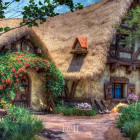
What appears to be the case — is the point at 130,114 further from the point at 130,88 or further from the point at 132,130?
the point at 130,88

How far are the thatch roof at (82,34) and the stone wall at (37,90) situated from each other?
127 cm

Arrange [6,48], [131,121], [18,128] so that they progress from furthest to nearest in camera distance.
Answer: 1. [6,48]
2. [131,121]
3. [18,128]

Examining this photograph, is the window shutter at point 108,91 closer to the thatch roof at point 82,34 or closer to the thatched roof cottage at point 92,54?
the thatched roof cottage at point 92,54

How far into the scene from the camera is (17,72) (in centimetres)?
882

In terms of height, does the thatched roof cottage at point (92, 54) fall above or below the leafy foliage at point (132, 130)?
above

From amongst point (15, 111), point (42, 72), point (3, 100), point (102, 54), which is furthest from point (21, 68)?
point (102, 54)

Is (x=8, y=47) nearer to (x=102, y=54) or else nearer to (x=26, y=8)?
(x=102, y=54)

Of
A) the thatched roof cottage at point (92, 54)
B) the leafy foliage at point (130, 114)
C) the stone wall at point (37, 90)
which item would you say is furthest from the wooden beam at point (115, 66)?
the leafy foliage at point (130, 114)

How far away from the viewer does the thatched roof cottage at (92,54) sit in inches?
412

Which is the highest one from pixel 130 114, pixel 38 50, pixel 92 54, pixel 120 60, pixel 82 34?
pixel 82 34

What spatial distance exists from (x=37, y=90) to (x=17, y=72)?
8.81 ft

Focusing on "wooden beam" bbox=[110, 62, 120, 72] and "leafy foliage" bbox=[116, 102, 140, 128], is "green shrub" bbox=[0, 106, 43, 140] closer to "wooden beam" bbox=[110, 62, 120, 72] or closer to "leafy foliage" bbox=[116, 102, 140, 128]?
"leafy foliage" bbox=[116, 102, 140, 128]

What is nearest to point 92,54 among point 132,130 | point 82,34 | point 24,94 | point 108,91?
point 82,34

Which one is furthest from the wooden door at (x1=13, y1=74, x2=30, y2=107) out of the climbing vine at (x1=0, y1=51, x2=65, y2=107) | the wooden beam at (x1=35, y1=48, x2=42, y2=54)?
the wooden beam at (x1=35, y1=48, x2=42, y2=54)
